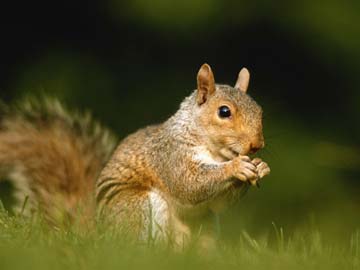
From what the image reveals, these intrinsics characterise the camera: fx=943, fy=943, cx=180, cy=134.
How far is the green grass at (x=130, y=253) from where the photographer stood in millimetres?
2275

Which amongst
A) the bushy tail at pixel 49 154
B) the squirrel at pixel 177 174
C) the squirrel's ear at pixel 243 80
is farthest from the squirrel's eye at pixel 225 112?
the bushy tail at pixel 49 154

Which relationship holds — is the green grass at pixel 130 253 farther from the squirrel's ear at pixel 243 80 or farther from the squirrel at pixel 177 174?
the squirrel's ear at pixel 243 80

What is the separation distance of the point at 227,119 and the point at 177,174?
0.25 m

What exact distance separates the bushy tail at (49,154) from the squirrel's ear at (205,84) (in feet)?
2.16

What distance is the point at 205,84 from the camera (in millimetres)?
3221

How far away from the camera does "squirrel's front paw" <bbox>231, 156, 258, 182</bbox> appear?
9.55ft

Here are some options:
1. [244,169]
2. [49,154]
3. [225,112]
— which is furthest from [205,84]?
[49,154]

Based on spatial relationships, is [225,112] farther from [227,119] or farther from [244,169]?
[244,169]

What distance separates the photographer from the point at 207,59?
18.0ft

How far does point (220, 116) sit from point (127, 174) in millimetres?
422

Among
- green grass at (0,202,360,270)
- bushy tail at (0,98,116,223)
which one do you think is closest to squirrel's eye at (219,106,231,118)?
green grass at (0,202,360,270)

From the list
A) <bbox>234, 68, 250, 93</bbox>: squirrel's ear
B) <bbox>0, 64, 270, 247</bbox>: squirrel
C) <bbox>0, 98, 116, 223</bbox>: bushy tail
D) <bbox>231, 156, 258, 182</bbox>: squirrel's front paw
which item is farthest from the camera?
<bbox>0, 98, 116, 223</bbox>: bushy tail

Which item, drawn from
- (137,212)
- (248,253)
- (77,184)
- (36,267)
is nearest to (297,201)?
(77,184)

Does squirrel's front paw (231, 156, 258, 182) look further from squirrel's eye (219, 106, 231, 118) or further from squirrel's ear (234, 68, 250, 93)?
squirrel's ear (234, 68, 250, 93)
